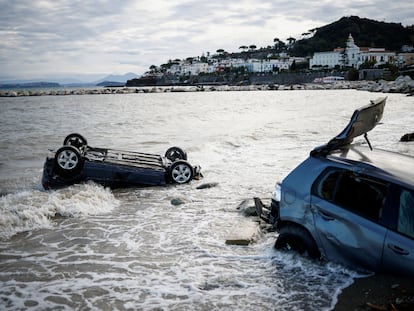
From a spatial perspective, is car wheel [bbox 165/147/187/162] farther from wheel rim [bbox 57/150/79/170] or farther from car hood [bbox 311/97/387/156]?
car hood [bbox 311/97/387/156]

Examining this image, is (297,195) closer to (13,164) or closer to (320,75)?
(13,164)

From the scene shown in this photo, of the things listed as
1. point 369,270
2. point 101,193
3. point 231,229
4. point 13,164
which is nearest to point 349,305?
point 369,270

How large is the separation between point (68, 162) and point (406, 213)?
26.9 ft

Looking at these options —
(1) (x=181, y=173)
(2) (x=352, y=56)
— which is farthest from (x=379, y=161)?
(2) (x=352, y=56)

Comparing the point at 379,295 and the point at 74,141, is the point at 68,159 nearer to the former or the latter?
the point at 74,141

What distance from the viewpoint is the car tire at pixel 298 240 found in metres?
5.38

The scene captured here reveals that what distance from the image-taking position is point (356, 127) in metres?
5.35

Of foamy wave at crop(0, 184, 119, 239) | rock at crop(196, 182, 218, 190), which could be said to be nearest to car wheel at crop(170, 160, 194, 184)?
rock at crop(196, 182, 218, 190)

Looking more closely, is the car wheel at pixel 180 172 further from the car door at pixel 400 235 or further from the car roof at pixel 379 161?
the car door at pixel 400 235

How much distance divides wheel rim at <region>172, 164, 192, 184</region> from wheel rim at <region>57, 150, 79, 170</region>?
2.53 metres

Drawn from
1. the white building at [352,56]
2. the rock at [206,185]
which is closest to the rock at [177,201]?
the rock at [206,185]

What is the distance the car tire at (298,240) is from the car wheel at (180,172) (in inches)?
231

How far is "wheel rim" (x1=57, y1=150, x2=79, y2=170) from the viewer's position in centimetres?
1051

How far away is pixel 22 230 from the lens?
763 centimetres
